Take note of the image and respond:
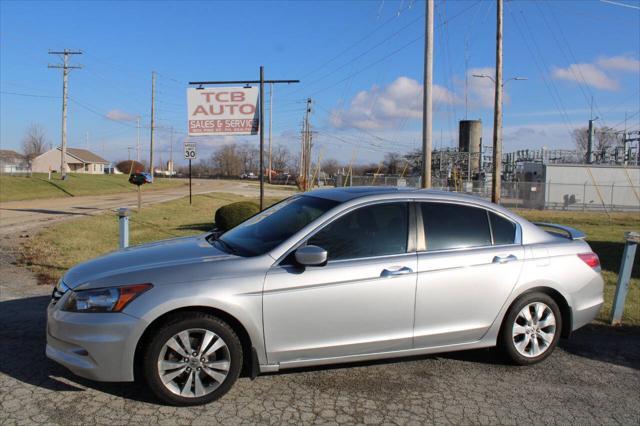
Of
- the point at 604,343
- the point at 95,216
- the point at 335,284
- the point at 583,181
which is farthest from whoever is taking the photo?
the point at 583,181

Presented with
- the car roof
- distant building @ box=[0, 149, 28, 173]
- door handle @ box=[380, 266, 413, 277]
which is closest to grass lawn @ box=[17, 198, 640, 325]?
the car roof

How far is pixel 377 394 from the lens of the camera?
3982 mm

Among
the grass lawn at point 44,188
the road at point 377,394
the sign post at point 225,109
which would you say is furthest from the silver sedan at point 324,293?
the grass lawn at point 44,188

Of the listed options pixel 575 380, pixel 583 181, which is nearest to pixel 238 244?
pixel 575 380

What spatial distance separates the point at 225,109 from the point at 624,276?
12429 millimetres

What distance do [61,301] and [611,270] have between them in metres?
9.48

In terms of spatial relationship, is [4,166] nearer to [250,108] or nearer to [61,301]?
[250,108]

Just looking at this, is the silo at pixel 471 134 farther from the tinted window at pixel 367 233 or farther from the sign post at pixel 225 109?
the tinted window at pixel 367 233

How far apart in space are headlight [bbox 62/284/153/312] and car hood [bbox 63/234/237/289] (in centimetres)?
11

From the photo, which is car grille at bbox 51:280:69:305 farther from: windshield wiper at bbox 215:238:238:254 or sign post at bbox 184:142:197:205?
sign post at bbox 184:142:197:205

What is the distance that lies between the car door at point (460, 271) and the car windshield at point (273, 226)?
895 millimetres

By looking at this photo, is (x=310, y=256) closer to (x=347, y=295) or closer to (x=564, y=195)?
(x=347, y=295)

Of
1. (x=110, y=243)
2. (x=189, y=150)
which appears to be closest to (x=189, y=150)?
(x=189, y=150)

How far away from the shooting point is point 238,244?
14.6ft
